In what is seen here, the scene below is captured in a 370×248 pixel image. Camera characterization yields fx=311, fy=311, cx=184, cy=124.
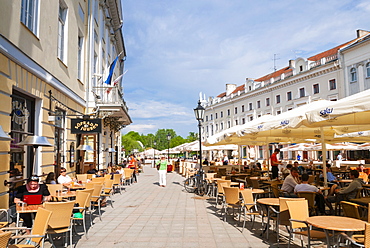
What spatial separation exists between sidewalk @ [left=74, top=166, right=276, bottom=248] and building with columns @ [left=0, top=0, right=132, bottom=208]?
7.95ft

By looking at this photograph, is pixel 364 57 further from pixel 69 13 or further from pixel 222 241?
pixel 222 241

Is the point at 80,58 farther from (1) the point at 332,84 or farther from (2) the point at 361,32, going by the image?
(2) the point at 361,32

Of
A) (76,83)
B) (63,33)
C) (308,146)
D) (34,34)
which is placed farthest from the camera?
(308,146)

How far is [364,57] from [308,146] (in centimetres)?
1398

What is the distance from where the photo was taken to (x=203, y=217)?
880cm

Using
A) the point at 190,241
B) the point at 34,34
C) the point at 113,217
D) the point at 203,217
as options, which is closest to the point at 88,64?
the point at 34,34

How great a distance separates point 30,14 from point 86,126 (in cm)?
436

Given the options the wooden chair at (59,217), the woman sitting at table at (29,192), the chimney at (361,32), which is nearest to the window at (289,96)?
the chimney at (361,32)

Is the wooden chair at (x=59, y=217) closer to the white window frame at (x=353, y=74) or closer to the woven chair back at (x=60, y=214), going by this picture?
the woven chair back at (x=60, y=214)

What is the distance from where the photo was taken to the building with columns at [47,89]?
7254 millimetres

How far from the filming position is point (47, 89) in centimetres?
1009

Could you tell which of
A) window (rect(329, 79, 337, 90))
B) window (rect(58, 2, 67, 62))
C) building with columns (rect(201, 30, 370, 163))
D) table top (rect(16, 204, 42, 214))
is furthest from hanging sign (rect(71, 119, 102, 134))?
window (rect(329, 79, 337, 90))

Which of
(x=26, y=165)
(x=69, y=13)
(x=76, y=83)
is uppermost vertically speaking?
(x=69, y=13)

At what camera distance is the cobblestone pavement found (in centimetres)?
625
